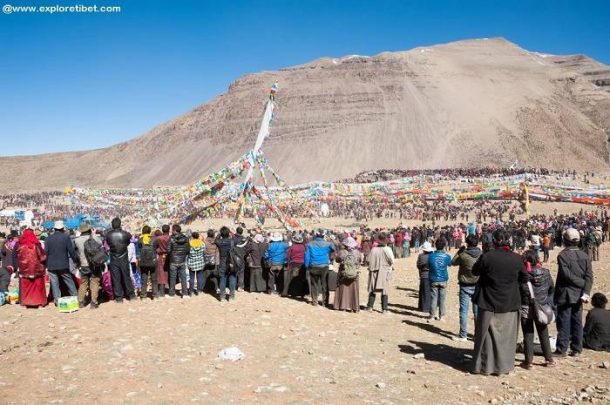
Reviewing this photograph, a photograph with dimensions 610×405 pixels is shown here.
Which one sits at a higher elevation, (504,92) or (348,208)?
(504,92)

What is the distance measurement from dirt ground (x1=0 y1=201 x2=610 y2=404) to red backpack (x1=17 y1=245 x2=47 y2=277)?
2.34ft

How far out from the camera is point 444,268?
9984 millimetres


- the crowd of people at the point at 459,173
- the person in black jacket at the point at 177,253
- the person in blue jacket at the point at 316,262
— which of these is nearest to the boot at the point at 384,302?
the person in blue jacket at the point at 316,262

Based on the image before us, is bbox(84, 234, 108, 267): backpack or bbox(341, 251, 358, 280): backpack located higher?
bbox(84, 234, 108, 267): backpack

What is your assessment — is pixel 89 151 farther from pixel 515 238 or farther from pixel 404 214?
pixel 515 238

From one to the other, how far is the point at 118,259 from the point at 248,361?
3.83 m

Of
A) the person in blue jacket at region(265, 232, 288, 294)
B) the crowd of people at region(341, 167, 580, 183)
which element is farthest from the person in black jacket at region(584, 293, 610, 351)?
the crowd of people at region(341, 167, 580, 183)

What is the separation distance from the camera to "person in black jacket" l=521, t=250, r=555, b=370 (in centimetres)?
717

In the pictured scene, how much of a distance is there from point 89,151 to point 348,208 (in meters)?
134

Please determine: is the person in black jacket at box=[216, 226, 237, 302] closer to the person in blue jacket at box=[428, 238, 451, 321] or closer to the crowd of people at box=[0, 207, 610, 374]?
the crowd of people at box=[0, 207, 610, 374]

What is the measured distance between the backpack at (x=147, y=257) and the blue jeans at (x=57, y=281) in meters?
1.28

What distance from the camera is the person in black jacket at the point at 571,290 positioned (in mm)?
7754

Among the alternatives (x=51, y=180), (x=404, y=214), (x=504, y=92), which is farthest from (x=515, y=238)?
(x=51, y=180)

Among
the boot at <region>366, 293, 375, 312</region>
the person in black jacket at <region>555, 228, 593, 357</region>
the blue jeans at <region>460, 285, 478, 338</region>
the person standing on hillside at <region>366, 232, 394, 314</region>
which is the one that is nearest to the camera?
the person in black jacket at <region>555, 228, 593, 357</region>
